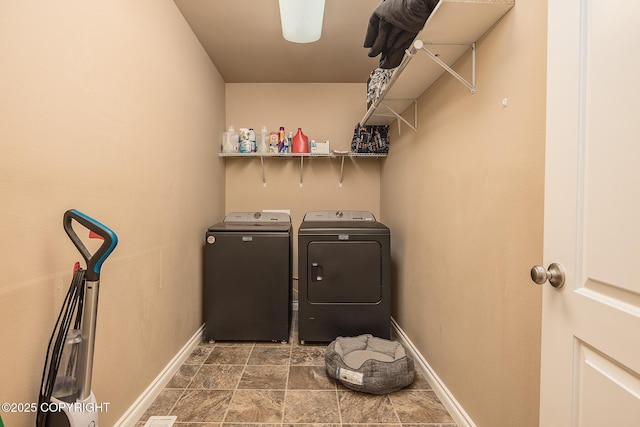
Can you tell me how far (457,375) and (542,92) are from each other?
1.35 metres

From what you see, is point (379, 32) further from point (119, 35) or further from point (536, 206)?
point (119, 35)

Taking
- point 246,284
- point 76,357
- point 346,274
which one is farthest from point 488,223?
point 246,284

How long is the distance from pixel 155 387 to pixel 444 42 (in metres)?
2.34

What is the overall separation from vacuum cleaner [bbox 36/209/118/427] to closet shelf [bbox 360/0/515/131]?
1425 mm

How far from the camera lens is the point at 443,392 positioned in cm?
178

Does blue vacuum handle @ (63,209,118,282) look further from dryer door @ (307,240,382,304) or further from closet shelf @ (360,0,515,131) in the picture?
dryer door @ (307,240,382,304)

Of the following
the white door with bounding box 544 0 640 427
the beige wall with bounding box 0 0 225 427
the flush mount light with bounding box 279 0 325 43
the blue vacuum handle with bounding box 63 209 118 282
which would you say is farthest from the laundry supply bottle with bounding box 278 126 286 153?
the white door with bounding box 544 0 640 427

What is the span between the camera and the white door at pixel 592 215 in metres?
0.65

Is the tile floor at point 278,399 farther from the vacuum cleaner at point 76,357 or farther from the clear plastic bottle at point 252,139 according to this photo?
the clear plastic bottle at point 252,139

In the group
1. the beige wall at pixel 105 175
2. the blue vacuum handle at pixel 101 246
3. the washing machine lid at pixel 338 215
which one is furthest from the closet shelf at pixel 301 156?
the blue vacuum handle at pixel 101 246

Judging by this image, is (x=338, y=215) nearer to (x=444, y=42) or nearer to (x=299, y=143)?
(x=299, y=143)

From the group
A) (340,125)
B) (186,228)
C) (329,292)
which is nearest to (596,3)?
(329,292)

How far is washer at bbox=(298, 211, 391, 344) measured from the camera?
2523mm

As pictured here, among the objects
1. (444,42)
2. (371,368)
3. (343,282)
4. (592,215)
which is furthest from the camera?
(343,282)
